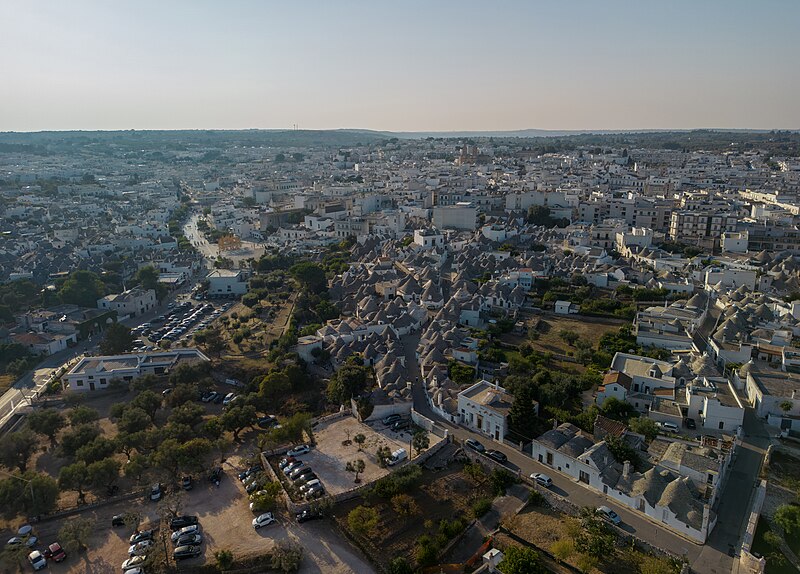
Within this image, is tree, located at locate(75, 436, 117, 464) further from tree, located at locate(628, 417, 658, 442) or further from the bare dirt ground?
tree, located at locate(628, 417, 658, 442)

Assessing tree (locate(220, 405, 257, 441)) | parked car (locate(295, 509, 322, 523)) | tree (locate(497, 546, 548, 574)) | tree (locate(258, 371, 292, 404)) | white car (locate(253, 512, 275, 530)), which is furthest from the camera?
tree (locate(258, 371, 292, 404))

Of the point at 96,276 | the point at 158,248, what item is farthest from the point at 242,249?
the point at 96,276

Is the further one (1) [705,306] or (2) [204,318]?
(2) [204,318]

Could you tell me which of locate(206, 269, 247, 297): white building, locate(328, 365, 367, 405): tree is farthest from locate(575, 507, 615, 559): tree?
locate(206, 269, 247, 297): white building

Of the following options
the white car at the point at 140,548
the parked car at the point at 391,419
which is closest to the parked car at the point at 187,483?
the white car at the point at 140,548

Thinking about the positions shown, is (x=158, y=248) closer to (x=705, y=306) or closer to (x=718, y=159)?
(x=705, y=306)

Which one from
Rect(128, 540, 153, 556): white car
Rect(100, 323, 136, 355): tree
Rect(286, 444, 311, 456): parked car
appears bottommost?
Rect(128, 540, 153, 556): white car

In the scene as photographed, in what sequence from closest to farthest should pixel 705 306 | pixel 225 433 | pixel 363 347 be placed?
pixel 225 433
pixel 363 347
pixel 705 306
